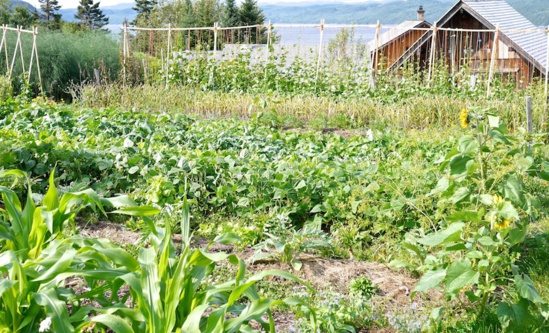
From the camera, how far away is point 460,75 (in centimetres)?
1220

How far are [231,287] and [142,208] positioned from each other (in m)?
0.50

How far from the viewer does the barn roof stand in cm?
1786

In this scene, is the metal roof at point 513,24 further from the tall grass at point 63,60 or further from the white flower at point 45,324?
the white flower at point 45,324

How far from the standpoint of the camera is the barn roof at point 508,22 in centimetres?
1786

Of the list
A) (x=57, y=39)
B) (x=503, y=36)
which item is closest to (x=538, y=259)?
(x=57, y=39)

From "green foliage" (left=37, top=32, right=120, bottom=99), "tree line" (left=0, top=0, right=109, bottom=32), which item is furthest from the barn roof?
"tree line" (left=0, top=0, right=109, bottom=32)

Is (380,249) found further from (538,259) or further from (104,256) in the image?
(104,256)

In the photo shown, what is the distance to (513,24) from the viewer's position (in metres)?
19.1

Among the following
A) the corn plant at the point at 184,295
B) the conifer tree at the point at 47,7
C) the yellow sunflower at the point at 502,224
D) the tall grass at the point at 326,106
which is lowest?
the corn plant at the point at 184,295

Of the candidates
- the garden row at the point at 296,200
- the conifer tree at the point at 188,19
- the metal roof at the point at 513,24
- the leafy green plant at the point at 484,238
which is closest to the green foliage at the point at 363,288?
the garden row at the point at 296,200

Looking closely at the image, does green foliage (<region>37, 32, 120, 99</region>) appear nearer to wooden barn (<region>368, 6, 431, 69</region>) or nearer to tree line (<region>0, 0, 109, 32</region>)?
wooden barn (<region>368, 6, 431, 69</region>)

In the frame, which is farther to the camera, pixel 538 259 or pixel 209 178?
pixel 209 178

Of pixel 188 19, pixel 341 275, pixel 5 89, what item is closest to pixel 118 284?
pixel 341 275

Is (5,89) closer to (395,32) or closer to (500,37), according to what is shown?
(395,32)
